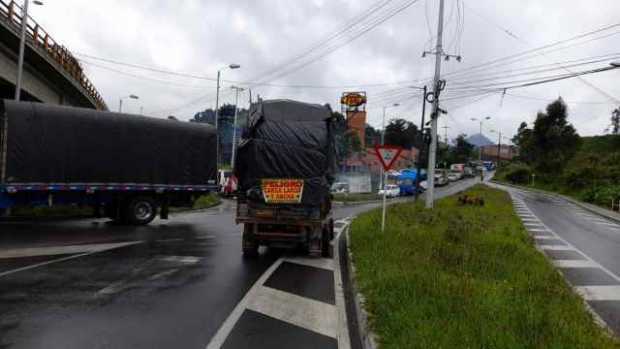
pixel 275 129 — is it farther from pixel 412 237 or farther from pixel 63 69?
pixel 63 69

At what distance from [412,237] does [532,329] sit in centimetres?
718

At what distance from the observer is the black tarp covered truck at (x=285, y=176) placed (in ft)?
37.2

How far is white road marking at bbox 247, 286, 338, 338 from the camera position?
6.35 meters

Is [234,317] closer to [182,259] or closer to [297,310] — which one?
[297,310]

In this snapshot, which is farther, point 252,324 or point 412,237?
point 412,237

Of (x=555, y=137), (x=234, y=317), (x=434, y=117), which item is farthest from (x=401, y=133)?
(x=234, y=317)

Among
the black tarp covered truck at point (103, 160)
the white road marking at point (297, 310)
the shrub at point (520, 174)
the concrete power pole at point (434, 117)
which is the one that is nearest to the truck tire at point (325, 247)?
the white road marking at point (297, 310)

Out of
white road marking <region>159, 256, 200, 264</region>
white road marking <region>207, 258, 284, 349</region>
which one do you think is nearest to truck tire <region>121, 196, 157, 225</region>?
white road marking <region>159, 256, 200, 264</region>

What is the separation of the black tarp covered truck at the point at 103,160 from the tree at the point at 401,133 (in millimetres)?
87029

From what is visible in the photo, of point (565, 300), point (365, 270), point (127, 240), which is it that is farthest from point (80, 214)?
point (565, 300)

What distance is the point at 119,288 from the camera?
7.86 meters

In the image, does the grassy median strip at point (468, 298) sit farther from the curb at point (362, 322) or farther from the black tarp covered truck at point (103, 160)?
the black tarp covered truck at point (103, 160)

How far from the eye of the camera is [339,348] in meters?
5.56

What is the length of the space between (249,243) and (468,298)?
5.96 meters
